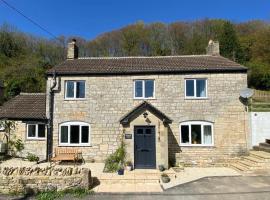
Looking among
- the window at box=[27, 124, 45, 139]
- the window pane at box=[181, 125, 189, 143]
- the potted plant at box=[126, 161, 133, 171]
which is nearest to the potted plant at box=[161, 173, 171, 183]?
the potted plant at box=[126, 161, 133, 171]

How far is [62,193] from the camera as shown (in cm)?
1076

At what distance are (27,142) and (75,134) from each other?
3647 mm

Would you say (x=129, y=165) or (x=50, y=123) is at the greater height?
(x=50, y=123)

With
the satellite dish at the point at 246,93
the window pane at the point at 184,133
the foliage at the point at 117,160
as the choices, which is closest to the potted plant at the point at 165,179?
the foliage at the point at 117,160

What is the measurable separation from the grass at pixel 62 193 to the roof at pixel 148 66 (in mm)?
8758

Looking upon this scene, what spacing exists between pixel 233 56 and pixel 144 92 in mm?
33884

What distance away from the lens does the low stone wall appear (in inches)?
430

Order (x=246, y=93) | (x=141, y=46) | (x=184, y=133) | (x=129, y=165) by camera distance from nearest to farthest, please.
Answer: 1. (x=129, y=165)
2. (x=246, y=93)
3. (x=184, y=133)
4. (x=141, y=46)

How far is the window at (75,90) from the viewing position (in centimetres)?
1747

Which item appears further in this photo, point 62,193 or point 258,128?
point 258,128

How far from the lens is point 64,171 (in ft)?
37.2

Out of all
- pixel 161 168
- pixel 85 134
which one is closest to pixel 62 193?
pixel 161 168

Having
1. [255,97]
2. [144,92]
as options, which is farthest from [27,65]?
[255,97]

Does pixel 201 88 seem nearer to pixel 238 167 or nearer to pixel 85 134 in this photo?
pixel 238 167
